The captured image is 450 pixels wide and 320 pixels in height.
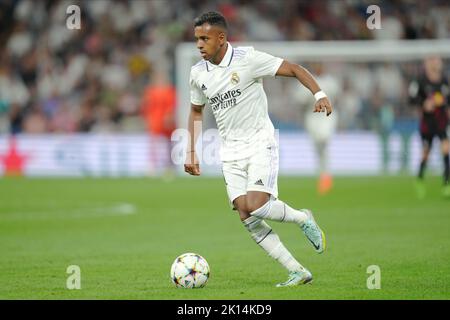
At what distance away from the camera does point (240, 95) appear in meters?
9.45

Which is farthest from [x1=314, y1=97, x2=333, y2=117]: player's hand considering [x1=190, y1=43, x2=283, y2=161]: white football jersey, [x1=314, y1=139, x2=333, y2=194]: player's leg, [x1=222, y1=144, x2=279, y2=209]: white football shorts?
[x1=314, y1=139, x2=333, y2=194]: player's leg

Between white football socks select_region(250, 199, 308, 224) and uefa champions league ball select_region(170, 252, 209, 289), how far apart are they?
671mm

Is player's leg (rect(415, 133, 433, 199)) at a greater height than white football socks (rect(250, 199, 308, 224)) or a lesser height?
greater

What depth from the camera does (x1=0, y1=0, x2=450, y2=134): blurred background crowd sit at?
2933cm

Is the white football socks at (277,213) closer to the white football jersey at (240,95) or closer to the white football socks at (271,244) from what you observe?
the white football socks at (271,244)

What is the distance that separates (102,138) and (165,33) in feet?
15.7

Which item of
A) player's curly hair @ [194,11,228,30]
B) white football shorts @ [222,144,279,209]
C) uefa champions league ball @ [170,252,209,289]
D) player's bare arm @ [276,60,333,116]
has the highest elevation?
player's curly hair @ [194,11,228,30]

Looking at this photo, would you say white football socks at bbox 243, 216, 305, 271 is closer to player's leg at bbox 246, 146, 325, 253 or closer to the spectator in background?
player's leg at bbox 246, 146, 325, 253

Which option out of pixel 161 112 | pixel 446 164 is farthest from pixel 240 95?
pixel 161 112

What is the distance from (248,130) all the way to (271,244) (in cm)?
108

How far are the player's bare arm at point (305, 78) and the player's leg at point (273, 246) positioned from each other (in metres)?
1.14

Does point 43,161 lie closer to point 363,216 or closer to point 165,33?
point 165,33

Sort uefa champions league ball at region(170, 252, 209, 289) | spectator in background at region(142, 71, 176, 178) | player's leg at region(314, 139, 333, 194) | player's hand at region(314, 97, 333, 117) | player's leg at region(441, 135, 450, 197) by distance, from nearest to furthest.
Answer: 1. player's hand at region(314, 97, 333, 117)
2. uefa champions league ball at region(170, 252, 209, 289)
3. player's leg at region(441, 135, 450, 197)
4. player's leg at region(314, 139, 333, 194)
5. spectator in background at region(142, 71, 176, 178)

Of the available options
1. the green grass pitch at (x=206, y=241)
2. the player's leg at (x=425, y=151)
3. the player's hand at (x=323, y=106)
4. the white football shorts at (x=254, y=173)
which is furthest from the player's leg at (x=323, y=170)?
the player's hand at (x=323, y=106)
